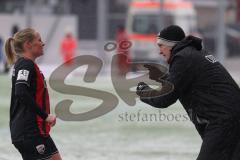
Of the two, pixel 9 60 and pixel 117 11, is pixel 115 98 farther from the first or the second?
pixel 117 11

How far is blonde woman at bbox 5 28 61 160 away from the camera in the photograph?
260 inches

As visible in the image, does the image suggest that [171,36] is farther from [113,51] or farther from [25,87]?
[113,51]

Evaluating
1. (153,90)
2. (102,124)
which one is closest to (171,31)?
(153,90)

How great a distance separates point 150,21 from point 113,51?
2673 mm

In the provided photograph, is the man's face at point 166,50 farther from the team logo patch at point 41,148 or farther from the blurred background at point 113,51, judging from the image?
the blurred background at point 113,51

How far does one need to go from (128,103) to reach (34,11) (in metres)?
19.9

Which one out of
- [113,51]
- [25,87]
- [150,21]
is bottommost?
[113,51]

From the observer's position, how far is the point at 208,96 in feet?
20.5

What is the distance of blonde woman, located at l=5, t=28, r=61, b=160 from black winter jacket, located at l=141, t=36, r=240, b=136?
1.17m

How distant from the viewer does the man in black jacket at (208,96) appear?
20.4 feet

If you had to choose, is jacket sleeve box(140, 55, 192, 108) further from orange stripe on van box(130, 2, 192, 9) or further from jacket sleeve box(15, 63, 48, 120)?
orange stripe on van box(130, 2, 192, 9)

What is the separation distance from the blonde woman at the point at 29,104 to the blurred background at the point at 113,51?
2.55 metres

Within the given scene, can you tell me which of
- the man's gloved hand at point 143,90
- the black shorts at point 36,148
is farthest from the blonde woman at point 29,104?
the man's gloved hand at point 143,90

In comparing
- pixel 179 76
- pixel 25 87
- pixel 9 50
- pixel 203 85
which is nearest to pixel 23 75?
pixel 25 87
